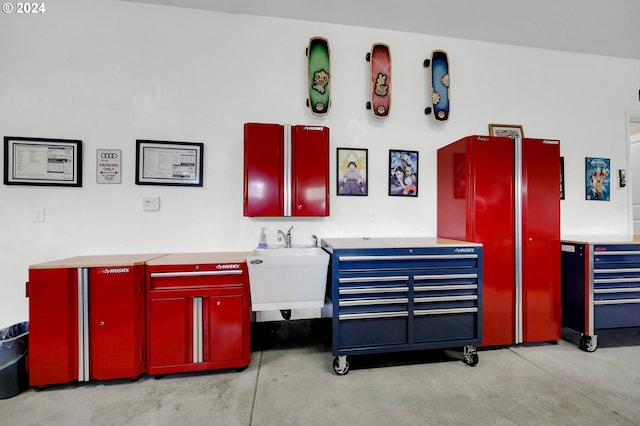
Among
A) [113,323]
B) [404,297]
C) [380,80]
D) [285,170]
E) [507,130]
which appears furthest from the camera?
[507,130]

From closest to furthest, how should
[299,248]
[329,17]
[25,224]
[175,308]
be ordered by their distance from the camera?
[175,308] < [25,224] < [299,248] < [329,17]

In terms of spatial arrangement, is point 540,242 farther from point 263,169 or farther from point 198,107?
point 198,107

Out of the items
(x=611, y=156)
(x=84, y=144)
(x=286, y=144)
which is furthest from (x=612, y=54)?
(x=84, y=144)

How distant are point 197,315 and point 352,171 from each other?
206cm

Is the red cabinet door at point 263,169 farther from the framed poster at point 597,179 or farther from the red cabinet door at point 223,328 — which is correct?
the framed poster at point 597,179

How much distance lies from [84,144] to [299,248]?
2335 millimetres

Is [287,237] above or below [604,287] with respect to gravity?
above

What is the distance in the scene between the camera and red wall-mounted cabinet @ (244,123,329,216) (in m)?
2.63

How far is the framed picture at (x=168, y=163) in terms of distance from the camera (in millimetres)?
2695

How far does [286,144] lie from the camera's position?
2.68m

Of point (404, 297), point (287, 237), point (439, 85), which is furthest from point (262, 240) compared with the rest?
point (439, 85)

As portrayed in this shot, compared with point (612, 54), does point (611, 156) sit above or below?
below

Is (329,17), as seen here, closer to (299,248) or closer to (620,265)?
(299,248)

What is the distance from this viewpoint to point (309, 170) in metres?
2.70
